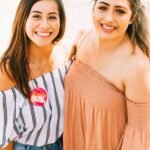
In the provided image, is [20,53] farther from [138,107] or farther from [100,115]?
[138,107]

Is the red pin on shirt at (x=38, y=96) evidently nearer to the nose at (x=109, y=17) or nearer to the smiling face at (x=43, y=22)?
the smiling face at (x=43, y=22)

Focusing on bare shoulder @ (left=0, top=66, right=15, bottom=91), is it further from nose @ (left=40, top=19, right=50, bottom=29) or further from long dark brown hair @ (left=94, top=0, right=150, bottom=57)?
long dark brown hair @ (left=94, top=0, right=150, bottom=57)

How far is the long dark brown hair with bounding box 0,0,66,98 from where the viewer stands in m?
1.49

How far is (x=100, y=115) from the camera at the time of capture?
1.56m

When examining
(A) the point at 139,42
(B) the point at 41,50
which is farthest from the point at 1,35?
(A) the point at 139,42

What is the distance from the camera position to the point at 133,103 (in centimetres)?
150

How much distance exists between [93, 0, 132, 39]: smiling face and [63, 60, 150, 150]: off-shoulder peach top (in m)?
0.19

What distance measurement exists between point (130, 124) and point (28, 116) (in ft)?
1.44

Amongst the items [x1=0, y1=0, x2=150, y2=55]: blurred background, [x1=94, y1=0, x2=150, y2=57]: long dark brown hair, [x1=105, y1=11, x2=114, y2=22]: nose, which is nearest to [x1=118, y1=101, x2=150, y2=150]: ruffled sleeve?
[x1=94, y1=0, x2=150, y2=57]: long dark brown hair

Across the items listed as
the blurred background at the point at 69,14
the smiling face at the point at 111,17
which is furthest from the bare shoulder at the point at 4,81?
the blurred background at the point at 69,14

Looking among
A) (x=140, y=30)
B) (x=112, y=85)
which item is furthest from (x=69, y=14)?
(x=112, y=85)

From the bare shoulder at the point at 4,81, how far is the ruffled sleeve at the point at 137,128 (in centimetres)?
50

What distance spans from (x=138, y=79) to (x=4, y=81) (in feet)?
1.80

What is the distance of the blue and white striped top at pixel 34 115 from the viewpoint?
150cm
